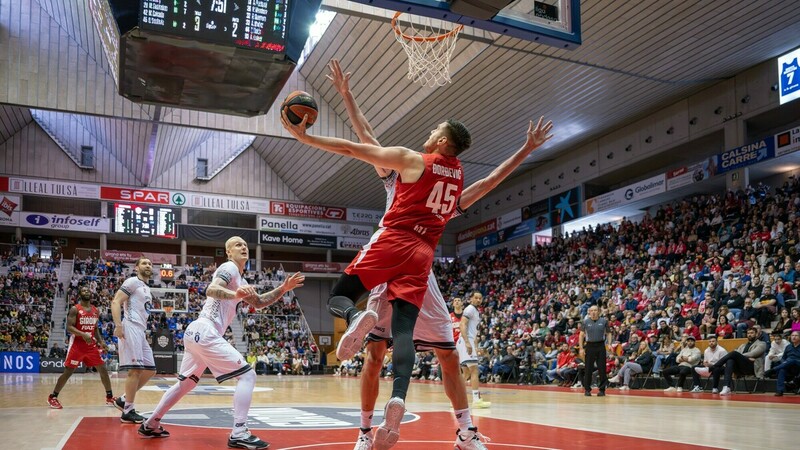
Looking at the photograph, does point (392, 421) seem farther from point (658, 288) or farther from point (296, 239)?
point (296, 239)

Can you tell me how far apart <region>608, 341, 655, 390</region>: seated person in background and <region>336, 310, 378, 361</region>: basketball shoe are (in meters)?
13.1

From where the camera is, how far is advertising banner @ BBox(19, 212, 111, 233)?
32.8 metres

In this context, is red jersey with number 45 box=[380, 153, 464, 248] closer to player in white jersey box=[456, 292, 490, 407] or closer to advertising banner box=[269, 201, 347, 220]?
player in white jersey box=[456, 292, 490, 407]

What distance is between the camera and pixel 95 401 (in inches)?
419

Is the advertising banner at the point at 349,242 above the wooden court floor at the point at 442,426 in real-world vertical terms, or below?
above

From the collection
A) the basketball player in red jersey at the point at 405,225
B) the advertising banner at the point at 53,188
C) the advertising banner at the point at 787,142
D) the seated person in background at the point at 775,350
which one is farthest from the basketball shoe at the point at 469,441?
the advertising banner at the point at 53,188

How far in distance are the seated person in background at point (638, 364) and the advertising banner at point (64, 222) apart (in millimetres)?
26904

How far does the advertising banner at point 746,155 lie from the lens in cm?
2002

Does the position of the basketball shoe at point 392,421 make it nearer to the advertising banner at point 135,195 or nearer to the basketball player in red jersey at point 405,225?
the basketball player in red jersey at point 405,225

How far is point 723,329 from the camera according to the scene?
14.1 metres

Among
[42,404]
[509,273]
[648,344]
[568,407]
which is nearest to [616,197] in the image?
[509,273]

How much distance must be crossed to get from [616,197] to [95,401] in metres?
20.4

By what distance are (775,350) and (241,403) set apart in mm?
10718

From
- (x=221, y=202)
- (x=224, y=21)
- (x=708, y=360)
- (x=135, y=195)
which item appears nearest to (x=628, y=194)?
(x=708, y=360)
